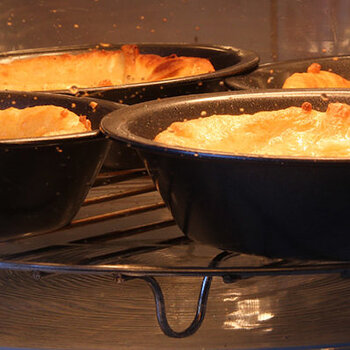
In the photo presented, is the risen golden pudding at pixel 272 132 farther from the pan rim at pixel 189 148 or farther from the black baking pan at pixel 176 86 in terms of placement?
the black baking pan at pixel 176 86

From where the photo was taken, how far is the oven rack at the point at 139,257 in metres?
0.75

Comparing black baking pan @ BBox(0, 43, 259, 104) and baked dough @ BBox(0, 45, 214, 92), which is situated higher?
black baking pan @ BBox(0, 43, 259, 104)

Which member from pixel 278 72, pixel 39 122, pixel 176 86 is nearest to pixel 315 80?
pixel 278 72

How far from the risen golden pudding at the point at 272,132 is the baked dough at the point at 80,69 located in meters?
0.51

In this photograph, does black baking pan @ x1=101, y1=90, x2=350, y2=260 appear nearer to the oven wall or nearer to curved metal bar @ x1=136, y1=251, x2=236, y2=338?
curved metal bar @ x1=136, y1=251, x2=236, y2=338

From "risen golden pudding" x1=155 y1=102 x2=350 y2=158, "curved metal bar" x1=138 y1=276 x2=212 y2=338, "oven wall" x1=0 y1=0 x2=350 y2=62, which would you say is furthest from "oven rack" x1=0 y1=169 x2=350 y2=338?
"oven wall" x1=0 y1=0 x2=350 y2=62

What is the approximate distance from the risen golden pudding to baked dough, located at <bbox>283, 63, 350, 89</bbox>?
252mm

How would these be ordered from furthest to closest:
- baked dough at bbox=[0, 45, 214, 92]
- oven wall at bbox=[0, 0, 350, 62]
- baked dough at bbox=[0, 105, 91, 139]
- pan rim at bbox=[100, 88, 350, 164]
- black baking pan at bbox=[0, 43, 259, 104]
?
oven wall at bbox=[0, 0, 350, 62]
baked dough at bbox=[0, 45, 214, 92]
black baking pan at bbox=[0, 43, 259, 104]
baked dough at bbox=[0, 105, 91, 139]
pan rim at bbox=[100, 88, 350, 164]

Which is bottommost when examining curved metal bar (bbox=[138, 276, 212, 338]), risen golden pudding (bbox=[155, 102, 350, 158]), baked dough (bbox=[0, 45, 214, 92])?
curved metal bar (bbox=[138, 276, 212, 338])

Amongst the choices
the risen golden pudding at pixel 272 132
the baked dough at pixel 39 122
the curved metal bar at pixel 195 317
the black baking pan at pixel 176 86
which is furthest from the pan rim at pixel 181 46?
the curved metal bar at pixel 195 317

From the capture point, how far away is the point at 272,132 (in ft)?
2.70

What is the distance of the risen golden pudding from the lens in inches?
30.0

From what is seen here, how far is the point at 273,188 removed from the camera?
25.9 inches

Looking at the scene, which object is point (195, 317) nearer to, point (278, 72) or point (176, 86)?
point (176, 86)
